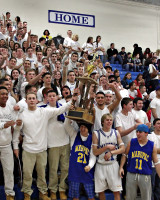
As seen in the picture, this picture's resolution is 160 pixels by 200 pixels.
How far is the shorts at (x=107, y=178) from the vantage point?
16.2ft

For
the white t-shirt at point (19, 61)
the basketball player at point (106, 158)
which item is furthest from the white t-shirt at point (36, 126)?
the white t-shirt at point (19, 61)

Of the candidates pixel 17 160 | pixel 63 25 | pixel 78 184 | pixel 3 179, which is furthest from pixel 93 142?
pixel 63 25

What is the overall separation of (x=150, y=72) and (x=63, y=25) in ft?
21.5

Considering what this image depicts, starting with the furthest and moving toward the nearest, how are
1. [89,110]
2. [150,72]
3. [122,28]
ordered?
[122,28], [150,72], [89,110]

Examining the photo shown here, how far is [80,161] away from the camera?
16.5 feet

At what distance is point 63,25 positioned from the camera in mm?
15984

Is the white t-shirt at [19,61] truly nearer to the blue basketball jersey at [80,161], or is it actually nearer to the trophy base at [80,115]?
the blue basketball jersey at [80,161]

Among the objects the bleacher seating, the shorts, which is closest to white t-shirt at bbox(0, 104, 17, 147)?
the bleacher seating

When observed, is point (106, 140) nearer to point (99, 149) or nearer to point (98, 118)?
point (99, 149)

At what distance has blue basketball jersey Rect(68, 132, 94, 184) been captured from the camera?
4949 mm

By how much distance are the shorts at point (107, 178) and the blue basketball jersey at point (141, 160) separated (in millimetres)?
269

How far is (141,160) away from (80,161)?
0.99 meters

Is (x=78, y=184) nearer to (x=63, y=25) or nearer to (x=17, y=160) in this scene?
(x=17, y=160)

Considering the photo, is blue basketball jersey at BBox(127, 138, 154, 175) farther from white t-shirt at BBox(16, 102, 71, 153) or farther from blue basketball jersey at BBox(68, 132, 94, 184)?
white t-shirt at BBox(16, 102, 71, 153)
